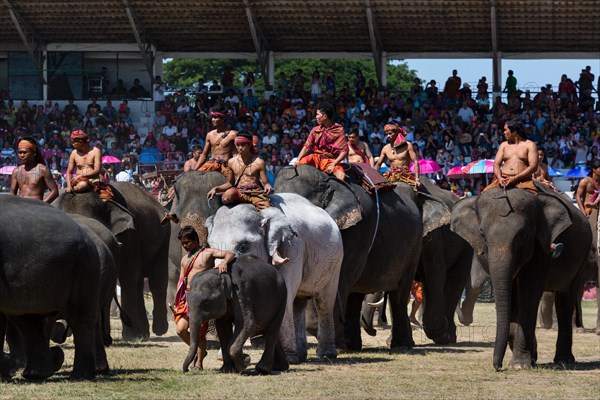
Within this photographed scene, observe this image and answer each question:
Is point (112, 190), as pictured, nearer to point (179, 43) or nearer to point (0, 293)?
point (0, 293)

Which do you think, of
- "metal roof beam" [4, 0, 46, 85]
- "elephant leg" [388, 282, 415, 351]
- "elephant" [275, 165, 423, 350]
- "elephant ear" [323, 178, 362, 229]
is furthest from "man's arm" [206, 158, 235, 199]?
"metal roof beam" [4, 0, 46, 85]

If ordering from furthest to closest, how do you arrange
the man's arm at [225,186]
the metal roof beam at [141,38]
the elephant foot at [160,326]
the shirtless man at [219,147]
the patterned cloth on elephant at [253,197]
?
the metal roof beam at [141,38] → the elephant foot at [160,326] → the shirtless man at [219,147] → the man's arm at [225,186] → the patterned cloth on elephant at [253,197]

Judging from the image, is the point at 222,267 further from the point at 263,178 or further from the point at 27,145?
the point at 27,145

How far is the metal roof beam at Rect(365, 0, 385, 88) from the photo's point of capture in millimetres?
38688

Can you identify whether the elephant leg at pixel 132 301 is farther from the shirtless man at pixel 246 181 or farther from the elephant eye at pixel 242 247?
the elephant eye at pixel 242 247

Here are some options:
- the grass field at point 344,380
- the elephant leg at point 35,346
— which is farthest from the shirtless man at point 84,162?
the elephant leg at point 35,346

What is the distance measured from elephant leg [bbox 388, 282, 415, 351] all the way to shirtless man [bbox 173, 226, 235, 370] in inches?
170

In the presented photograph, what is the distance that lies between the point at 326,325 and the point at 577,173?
67.6ft

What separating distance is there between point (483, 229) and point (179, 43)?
28944mm

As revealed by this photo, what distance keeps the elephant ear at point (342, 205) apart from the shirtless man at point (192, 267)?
8.62 ft

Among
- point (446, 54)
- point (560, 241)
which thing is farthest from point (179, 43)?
point (560, 241)

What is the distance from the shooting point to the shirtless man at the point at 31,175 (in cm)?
1438

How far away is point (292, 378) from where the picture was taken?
498 inches

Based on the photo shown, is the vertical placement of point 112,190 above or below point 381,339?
above
